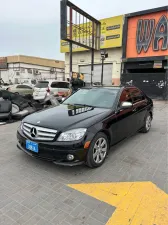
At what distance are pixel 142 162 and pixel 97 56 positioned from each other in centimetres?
1697

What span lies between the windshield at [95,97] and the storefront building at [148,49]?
38.4 ft

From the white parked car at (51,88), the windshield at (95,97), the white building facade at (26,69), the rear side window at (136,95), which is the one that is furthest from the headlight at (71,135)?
the white building facade at (26,69)

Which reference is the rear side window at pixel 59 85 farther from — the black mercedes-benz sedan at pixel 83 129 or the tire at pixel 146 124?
the tire at pixel 146 124

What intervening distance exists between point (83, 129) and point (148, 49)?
14618 mm

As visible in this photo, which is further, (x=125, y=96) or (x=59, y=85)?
(x=59, y=85)

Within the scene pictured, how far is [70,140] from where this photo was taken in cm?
279

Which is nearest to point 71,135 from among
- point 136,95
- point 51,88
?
point 136,95

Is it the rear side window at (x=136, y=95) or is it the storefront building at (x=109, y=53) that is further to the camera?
the storefront building at (x=109, y=53)

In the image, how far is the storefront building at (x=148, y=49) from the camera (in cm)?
1421

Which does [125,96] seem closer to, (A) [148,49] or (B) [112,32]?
(A) [148,49]

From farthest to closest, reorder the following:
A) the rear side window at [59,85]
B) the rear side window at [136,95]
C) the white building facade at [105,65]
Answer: the white building facade at [105,65], the rear side window at [59,85], the rear side window at [136,95]

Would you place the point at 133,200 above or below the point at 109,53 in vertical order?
below

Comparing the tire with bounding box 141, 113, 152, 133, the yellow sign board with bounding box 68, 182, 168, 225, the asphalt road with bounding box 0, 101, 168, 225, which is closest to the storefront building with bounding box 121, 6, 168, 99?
the tire with bounding box 141, 113, 152, 133

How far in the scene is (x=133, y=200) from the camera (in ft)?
7.89
